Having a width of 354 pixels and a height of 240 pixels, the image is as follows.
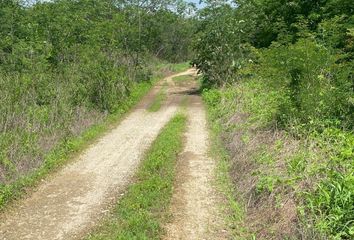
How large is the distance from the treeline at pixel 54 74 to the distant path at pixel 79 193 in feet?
2.67

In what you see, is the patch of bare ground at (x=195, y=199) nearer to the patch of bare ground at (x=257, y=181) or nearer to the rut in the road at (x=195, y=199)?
the rut in the road at (x=195, y=199)

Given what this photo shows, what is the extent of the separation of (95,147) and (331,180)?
7.05 meters

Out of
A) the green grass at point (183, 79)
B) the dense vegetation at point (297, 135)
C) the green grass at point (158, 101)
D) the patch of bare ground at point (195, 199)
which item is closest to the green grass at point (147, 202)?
the patch of bare ground at point (195, 199)

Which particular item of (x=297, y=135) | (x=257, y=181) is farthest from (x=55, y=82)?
(x=257, y=181)

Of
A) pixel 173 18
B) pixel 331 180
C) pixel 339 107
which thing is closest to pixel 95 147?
pixel 339 107

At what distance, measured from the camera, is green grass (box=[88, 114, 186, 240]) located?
5.78 meters

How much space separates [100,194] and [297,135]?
419cm

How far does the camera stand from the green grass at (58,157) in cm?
701

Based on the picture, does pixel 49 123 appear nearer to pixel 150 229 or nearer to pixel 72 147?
pixel 72 147

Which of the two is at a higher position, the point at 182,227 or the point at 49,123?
the point at 49,123

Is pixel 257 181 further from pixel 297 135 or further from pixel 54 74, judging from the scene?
pixel 54 74

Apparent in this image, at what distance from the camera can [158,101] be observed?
1952cm

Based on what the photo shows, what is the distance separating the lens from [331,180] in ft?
17.3

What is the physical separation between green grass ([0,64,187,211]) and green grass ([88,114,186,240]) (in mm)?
1939
